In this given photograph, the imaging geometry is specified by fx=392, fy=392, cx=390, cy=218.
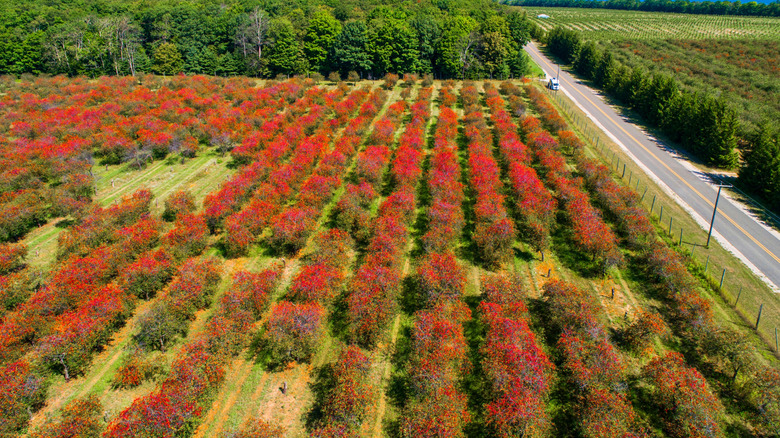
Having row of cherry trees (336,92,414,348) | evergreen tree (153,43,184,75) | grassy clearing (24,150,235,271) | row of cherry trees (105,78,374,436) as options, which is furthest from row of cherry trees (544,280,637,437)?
evergreen tree (153,43,184,75)

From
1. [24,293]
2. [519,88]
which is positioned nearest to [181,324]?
[24,293]

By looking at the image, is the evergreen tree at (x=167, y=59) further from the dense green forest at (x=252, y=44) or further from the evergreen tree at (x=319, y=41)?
the evergreen tree at (x=319, y=41)

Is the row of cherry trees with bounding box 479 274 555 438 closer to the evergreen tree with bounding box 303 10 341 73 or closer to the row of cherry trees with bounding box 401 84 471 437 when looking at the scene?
the row of cherry trees with bounding box 401 84 471 437

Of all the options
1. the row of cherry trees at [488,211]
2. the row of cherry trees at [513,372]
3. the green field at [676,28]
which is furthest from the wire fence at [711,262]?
the green field at [676,28]

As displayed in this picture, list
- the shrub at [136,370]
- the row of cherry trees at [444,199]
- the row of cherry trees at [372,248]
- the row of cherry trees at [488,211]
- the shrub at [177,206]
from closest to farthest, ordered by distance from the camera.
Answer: the shrub at [136,370], the row of cherry trees at [372,248], the row of cherry trees at [444,199], the row of cherry trees at [488,211], the shrub at [177,206]

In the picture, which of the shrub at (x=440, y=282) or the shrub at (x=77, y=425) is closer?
the shrub at (x=77, y=425)

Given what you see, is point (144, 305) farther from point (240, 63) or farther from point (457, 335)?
point (240, 63)
